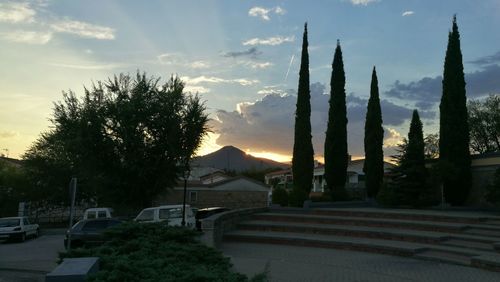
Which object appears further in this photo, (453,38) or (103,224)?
(453,38)

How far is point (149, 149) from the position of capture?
2800 centimetres

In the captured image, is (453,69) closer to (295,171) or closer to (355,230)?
(295,171)

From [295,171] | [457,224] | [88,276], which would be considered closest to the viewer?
[88,276]

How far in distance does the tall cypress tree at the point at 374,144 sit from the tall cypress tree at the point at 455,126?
6145 millimetres

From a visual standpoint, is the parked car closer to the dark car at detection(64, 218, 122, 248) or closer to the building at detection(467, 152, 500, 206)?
the dark car at detection(64, 218, 122, 248)

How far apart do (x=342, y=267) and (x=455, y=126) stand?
1792cm

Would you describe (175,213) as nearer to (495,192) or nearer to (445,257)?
(445,257)

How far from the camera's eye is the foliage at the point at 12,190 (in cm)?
4009

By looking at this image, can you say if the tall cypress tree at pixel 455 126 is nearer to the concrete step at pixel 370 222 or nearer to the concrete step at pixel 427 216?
the concrete step at pixel 427 216

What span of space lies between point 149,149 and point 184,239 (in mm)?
17568

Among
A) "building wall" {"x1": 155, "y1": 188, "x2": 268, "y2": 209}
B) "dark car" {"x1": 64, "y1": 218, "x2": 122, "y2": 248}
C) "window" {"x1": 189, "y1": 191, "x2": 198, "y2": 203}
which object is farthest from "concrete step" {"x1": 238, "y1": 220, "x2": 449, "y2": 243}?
"window" {"x1": 189, "y1": 191, "x2": 198, "y2": 203}

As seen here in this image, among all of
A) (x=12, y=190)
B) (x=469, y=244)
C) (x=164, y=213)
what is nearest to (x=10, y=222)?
(x=164, y=213)

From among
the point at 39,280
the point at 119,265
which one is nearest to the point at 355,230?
the point at 39,280

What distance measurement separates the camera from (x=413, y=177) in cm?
2691
